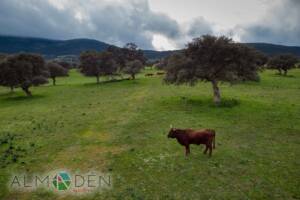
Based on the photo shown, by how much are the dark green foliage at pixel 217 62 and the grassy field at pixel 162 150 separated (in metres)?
3.59

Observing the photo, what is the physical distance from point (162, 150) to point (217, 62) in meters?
18.2

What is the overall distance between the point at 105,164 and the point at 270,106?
22986 millimetres

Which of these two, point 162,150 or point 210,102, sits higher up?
point 210,102

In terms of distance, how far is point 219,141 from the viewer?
1875 centimetres

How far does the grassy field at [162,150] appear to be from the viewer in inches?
482

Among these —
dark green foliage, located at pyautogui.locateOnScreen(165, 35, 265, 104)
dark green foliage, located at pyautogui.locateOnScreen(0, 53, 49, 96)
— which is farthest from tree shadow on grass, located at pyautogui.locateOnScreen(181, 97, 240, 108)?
dark green foliage, located at pyautogui.locateOnScreen(0, 53, 49, 96)

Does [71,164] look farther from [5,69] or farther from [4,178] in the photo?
[5,69]

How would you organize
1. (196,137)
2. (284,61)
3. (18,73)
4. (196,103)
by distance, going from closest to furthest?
1. (196,137)
2. (196,103)
3. (18,73)
4. (284,61)

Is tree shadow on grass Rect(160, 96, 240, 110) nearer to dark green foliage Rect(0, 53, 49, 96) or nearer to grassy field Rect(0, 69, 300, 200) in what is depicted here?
grassy field Rect(0, 69, 300, 200)

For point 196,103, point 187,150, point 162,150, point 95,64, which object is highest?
point 95,64

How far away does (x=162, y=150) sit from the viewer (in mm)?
17156

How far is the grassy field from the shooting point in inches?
482

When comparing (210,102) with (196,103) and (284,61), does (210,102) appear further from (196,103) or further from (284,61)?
(284,61)

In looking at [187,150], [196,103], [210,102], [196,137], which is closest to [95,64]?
[196,103]
